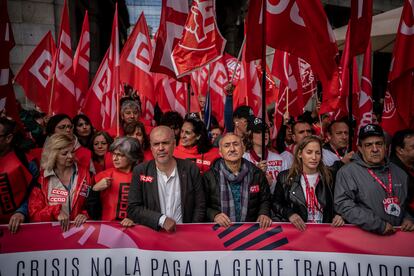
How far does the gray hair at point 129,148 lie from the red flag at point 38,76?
3347 mm

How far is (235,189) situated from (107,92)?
3.30m

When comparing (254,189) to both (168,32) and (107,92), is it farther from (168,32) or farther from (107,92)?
(107,92)

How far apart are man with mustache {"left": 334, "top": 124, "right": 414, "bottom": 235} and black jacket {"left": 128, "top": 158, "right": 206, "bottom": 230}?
44.8 inches

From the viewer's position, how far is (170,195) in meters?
3.31

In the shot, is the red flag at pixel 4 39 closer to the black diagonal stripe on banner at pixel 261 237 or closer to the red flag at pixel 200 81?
the black diagonal stripe on banner at pixel 261 237

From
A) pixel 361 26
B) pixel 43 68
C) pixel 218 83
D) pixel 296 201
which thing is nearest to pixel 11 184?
pixel 296 201

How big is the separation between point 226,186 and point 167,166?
52cm

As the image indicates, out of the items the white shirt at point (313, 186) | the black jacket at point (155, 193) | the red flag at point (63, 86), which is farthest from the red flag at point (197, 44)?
the white shirt at point (313, 186)

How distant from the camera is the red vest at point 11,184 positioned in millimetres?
3459

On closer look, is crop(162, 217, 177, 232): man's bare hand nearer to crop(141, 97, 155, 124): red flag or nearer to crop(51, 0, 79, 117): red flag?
crop(51, 0, 79, 117): red flag

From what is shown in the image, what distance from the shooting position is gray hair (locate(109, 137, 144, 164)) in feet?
12.1

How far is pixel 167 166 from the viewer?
3.34m

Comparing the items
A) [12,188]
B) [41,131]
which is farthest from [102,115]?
[12,188]

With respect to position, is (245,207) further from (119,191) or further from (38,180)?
(38,180)
